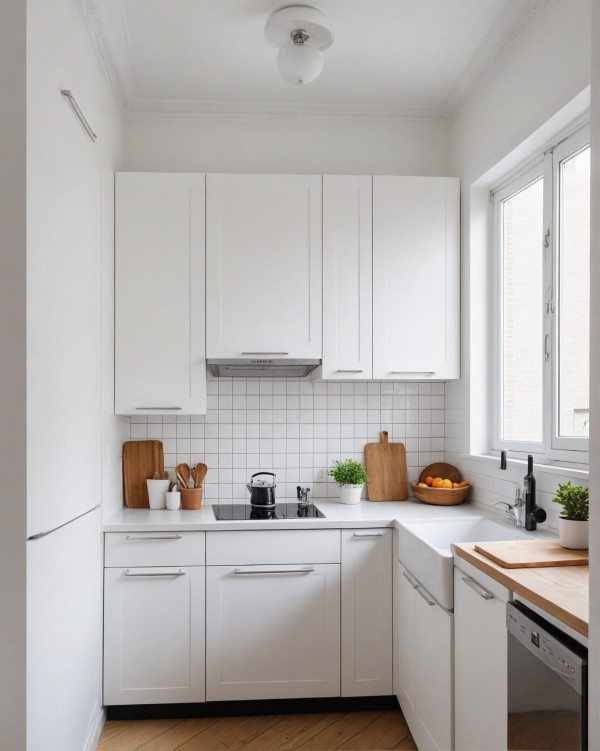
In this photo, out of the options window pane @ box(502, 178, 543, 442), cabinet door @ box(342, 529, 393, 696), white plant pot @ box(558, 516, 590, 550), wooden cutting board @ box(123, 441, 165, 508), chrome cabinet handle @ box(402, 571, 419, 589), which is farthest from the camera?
wooden cutting board @ box(123, 441, 165, 508)

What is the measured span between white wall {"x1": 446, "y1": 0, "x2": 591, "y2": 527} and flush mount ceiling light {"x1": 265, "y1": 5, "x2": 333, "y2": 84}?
2.59ft

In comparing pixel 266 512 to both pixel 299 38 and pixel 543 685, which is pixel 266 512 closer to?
pixel 543 685

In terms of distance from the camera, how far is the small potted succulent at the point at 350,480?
3.26 metres

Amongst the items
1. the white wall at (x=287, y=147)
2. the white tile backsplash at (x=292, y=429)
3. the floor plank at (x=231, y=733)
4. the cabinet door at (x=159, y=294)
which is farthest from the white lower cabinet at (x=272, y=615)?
the white wall at (x=287, y=147)

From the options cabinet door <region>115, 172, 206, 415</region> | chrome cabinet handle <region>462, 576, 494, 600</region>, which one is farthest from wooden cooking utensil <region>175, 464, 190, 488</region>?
chrome cabinet handle <region>462, 576, 494, 600</region>

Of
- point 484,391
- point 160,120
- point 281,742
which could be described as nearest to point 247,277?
point 160,120

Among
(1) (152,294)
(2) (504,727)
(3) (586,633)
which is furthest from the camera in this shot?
(1) (152,294)

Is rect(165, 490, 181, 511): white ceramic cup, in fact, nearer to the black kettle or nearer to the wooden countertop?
the black kettle

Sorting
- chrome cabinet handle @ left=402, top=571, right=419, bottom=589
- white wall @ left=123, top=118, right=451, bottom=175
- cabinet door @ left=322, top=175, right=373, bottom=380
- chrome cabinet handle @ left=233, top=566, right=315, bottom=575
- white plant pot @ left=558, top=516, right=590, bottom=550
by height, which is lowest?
chrome cabinet handle @ left=233, top=566, right=315, bottom=575

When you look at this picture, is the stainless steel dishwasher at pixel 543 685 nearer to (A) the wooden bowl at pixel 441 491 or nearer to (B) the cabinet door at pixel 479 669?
(B) the cabinet door at pixel 479 669

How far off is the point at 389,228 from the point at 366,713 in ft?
7.35

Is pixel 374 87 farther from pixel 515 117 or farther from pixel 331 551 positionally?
pixel 331 551

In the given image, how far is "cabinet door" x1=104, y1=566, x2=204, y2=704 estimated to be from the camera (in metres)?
2.80

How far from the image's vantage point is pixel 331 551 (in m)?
2.89
